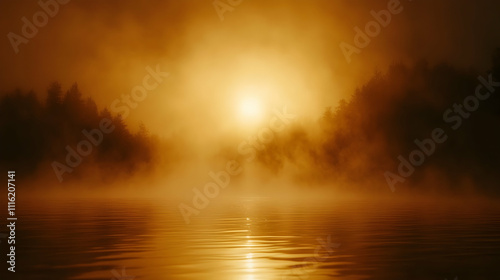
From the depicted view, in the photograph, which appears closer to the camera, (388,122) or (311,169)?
(388,122)

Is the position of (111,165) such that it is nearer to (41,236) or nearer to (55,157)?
(55,157)

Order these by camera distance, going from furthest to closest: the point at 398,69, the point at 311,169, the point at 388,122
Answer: the point at 311,169 → the point at 398,69 → the point at 388,122

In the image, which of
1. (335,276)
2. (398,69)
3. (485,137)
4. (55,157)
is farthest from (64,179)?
(335,276)

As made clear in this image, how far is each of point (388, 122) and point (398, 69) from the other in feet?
42.0

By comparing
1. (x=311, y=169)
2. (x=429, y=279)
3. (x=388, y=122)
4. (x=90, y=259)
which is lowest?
(x=429, y=279)

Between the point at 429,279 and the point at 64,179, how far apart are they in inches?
5733

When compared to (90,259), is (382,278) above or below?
below

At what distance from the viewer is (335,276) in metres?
16.2

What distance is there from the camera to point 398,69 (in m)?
108

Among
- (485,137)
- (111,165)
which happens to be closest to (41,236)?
(485,137)

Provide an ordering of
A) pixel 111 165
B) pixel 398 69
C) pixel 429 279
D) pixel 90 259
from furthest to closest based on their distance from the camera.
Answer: pixel 111 165 < pixel 398 69 < pixel 90 259 < pixel 429 279

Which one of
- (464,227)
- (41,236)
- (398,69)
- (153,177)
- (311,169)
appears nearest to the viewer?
(41,236)

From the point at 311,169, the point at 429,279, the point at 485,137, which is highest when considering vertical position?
the point at 311,169

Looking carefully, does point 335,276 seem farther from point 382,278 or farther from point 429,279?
point 429,279
